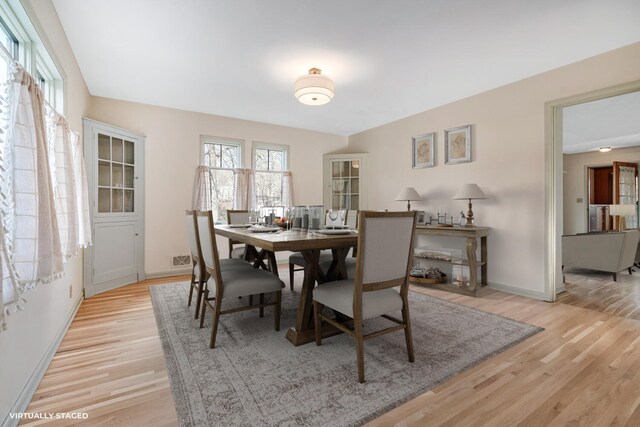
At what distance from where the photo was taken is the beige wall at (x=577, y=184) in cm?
696

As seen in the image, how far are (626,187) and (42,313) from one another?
946 cm

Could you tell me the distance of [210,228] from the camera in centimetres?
217

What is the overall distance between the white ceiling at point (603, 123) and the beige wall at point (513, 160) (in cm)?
87

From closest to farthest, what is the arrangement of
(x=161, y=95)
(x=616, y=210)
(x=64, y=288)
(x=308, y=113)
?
(x=64, y=288)
(x=161, y=95)
(x=308, y=113)
(x=616, y=210)

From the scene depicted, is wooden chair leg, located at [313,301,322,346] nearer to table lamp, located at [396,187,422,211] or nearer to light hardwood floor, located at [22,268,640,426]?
light hardwood floor, located at [22,268,640,426]

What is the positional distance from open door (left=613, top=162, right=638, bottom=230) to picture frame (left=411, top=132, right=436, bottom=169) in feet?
14.7

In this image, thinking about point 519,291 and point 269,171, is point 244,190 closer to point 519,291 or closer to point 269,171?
point 269,171

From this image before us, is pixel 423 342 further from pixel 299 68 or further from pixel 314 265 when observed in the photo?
pixel 299 68

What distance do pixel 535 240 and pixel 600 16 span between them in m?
2.12

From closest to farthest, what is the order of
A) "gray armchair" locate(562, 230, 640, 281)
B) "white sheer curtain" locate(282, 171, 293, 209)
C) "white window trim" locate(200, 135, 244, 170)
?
"gray armchair" locate(562, 230, 640, 281)
"white window trim" locate(200, 135, 244, 170)
"white sheer curtain" locate(282, 171, 293, 209)

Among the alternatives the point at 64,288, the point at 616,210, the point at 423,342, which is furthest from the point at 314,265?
the point at 616,210

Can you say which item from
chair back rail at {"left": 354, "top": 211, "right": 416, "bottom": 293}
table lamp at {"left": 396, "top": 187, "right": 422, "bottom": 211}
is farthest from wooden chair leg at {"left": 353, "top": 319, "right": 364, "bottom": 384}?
table lamp at {"left": 396, "top": 187, "right": 422, "bottom": 211}

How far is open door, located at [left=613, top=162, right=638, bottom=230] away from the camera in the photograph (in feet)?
20.1

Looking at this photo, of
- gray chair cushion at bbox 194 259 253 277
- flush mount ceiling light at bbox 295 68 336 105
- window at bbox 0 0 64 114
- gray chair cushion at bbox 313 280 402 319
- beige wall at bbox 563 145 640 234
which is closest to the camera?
window at bbox 0 0 64 114
